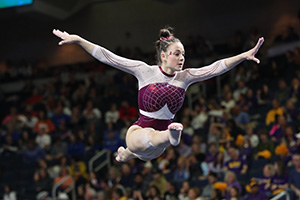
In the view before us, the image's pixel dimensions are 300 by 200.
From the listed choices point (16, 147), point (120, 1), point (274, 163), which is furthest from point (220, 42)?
point (274, 163)

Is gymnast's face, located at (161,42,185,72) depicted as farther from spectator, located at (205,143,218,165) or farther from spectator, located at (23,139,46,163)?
spectator, located at (23,139,46,163)

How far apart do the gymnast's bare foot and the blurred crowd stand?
10.9ft

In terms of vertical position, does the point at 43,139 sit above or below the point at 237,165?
above

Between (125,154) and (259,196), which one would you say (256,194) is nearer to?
(259,196)

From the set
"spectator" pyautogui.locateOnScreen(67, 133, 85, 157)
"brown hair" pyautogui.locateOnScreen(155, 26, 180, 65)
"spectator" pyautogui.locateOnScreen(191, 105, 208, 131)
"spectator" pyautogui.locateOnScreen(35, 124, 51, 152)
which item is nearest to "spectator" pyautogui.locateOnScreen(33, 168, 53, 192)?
"spectator" pyautogui.locateOnScreen(67, 133, 85, 157)

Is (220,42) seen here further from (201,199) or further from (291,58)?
(201,199)

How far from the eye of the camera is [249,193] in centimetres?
891

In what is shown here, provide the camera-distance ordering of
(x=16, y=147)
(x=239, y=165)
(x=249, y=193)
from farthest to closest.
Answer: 1. (x=16, y=147)
2. (x=239, y=165)
3. (x=249, y=193)

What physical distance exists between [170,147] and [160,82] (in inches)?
208

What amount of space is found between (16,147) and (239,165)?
242 inches

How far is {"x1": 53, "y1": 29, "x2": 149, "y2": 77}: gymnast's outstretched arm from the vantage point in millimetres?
5582

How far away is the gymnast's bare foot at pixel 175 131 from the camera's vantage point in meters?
5.02

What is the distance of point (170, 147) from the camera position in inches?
435

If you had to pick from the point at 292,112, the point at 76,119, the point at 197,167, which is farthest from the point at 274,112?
the point at 76,119
